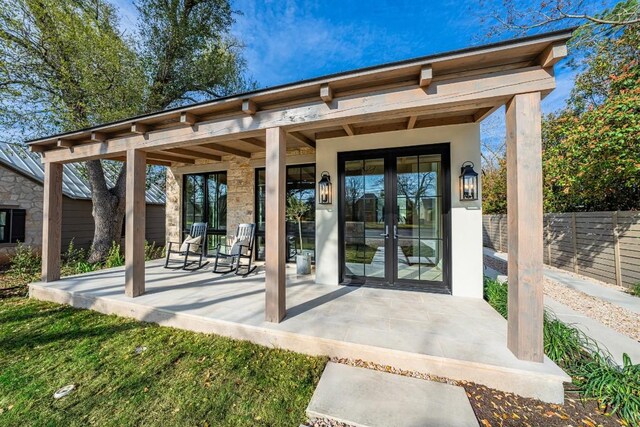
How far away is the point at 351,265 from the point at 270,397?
9.02ft

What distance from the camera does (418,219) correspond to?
13.7ft

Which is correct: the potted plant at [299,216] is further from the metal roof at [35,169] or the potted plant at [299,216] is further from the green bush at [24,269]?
the metal roof at [35,169]

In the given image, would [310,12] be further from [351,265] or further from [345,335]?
[345,335]

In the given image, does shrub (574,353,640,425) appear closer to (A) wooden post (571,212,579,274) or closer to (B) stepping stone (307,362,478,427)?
(B) stepping stone (307,362,478,427)

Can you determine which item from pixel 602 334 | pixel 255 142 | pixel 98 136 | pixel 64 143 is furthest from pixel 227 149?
pixel 602 334

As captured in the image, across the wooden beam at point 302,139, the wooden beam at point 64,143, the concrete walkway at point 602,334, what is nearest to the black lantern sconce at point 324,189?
the wooden beam at point 302,139

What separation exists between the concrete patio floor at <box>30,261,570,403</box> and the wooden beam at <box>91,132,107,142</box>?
2.43 metres

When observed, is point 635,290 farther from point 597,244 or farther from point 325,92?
point 325,92

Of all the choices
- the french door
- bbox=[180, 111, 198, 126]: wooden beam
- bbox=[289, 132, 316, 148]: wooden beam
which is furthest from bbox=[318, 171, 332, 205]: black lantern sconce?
bbox=[180, 111, 198, 126]: wooden beam

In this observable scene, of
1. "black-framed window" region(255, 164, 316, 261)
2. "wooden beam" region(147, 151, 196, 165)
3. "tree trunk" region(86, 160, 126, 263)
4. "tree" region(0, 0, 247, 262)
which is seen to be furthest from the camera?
"tree trunk" region(86, 160, 126, 263)

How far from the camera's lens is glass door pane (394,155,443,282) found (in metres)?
4.12

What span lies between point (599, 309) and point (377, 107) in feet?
14.9

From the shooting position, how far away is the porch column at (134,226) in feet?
12.4

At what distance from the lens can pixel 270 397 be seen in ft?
6.64
